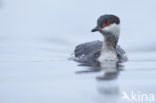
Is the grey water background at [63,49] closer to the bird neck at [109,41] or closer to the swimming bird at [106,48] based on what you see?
the swimming bird at [106,48]

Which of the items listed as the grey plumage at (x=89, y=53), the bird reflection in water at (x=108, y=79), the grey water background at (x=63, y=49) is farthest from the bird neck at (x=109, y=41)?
the bird reflection in water at (x=108, y=79)

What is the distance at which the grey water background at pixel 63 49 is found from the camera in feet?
24.9

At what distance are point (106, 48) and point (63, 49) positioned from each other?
283cm

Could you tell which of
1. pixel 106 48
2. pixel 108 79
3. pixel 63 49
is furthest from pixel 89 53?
pixel 108 79

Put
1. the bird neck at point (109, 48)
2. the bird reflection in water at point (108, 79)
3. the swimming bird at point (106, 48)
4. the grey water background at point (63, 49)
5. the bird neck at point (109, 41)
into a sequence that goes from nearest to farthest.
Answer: the bird reflection in water at point (108, 79)
the grey water background at point (63, 49)
the swimming bird at point (106, 48)
the bird neck at point (109, 48)
the bird neck at point (109, 41)

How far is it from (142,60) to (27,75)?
3.48 meters

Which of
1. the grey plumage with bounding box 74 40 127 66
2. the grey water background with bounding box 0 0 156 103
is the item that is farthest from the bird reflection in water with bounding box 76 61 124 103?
the grey plumage with bounding box 74 40 127 66

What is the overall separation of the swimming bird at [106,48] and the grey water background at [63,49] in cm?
35

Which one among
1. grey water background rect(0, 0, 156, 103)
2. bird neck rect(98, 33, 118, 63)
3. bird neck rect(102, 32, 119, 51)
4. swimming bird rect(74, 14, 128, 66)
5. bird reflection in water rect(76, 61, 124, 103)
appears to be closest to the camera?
bird reflection in water rect(76, 61, 124, 103)

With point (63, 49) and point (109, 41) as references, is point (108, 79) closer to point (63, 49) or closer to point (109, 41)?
point (109, 41)

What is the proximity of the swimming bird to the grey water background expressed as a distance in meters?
0.35

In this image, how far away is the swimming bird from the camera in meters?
11.8

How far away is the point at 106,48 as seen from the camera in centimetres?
1228

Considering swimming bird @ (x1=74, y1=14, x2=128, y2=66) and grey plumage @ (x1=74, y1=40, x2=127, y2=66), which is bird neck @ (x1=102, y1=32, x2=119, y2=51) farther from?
grey plumage @ (x1=74, y1=40, x2=127, y2=66)
